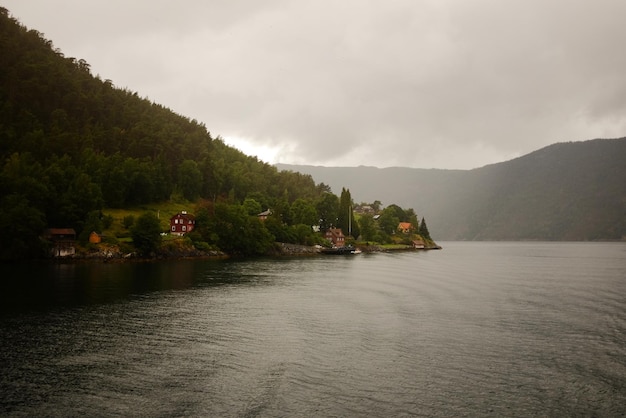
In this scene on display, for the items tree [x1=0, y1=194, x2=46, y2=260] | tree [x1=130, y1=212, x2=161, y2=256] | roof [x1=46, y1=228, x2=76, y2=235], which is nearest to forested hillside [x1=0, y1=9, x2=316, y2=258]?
tree [x1=0, y1=194, x2=46, y2=260]

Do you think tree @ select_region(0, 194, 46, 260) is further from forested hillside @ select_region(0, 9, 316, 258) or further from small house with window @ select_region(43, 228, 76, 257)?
small house with window @ select_region(43, 228, 76, 257)

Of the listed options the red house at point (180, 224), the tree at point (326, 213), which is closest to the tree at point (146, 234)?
the red house at point (180, 224)

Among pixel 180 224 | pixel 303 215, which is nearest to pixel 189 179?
pixel 180 224

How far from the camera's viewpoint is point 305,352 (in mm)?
33719

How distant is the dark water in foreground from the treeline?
168ft

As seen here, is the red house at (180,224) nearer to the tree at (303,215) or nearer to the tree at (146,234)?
the tree at (146,234)

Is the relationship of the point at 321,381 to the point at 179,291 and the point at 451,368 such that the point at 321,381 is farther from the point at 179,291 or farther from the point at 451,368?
the point at 179,291

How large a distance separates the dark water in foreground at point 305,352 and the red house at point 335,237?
120451 millimetres

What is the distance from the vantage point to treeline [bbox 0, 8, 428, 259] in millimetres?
108688

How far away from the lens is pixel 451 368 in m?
30.2

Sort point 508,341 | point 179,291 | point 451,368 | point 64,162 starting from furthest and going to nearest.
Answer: point 64,162
point 179,291
point 508,341
point 451,368

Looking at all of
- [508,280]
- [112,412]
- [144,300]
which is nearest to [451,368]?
[112,412]

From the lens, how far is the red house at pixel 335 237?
187m

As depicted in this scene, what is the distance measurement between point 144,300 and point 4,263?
59.6m
